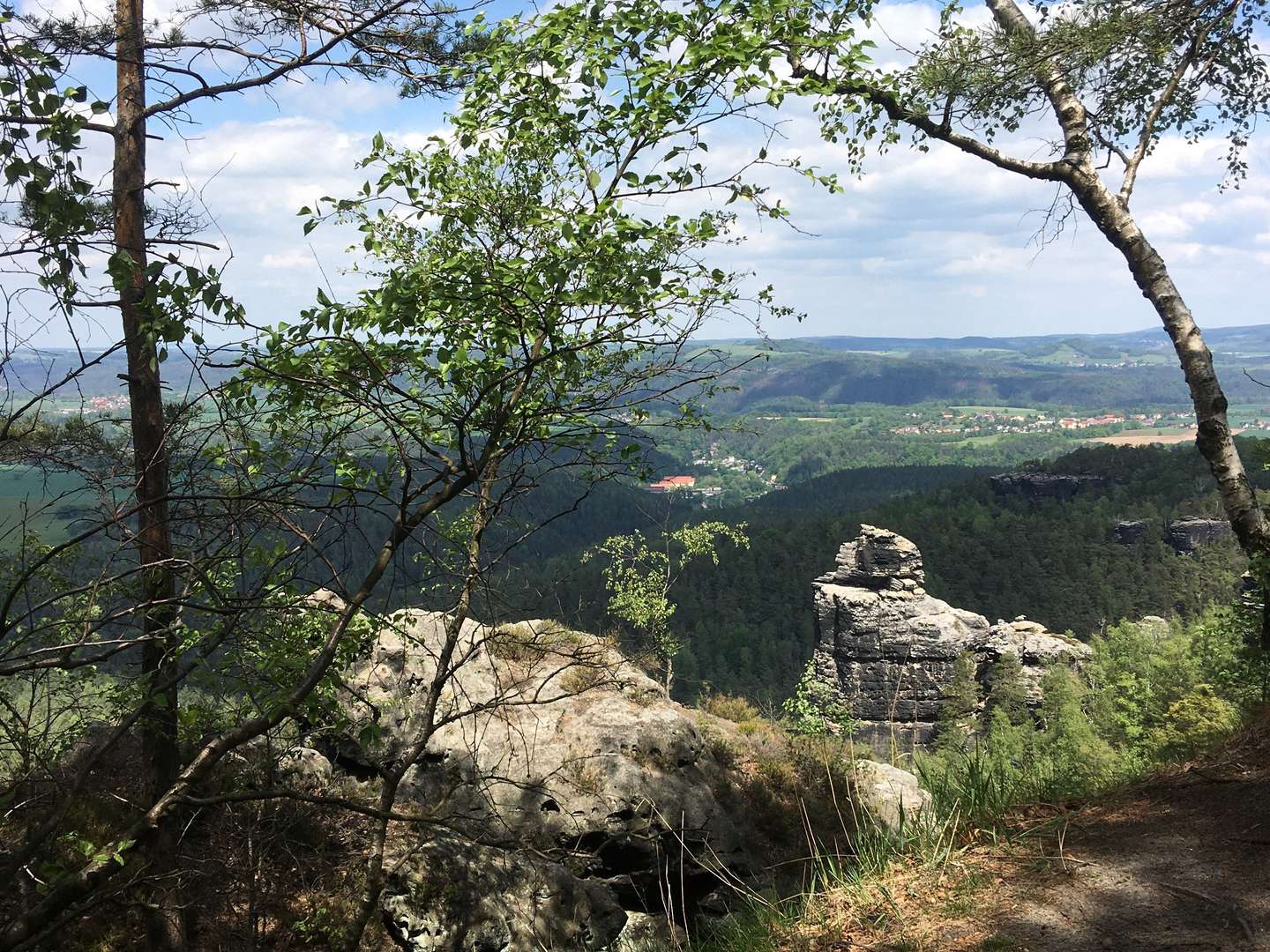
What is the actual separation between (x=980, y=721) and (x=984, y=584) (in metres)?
37.0

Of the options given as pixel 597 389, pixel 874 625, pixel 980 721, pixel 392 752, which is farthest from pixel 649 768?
pixel 874 625

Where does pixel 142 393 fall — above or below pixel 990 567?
above

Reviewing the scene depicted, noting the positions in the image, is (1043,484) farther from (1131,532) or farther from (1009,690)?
(1009,690)

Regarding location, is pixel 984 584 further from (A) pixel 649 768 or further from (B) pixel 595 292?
(B) pixel 595 292

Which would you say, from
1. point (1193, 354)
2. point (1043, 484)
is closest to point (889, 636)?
point (1193, 354)

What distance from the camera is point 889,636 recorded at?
55.3 meters

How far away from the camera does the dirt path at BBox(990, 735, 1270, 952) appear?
3.59m

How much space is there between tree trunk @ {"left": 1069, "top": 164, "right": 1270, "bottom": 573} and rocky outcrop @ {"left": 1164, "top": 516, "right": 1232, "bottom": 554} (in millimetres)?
80960

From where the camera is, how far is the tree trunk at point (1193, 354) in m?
7.53

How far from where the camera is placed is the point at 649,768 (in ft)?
37.6

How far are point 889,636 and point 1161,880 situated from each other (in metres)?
54.0

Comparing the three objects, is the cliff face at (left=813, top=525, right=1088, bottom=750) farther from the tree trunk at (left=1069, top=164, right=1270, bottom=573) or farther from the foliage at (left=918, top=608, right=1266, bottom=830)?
the tree trunk at (left=1069, top=164, right=1270, bottom=573)

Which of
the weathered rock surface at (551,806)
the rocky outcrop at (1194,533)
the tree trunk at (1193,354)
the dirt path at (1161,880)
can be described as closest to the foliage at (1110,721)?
the dirt path at (1161,880)

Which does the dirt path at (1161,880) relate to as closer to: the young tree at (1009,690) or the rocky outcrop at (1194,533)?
the young tree at (1009,690)
